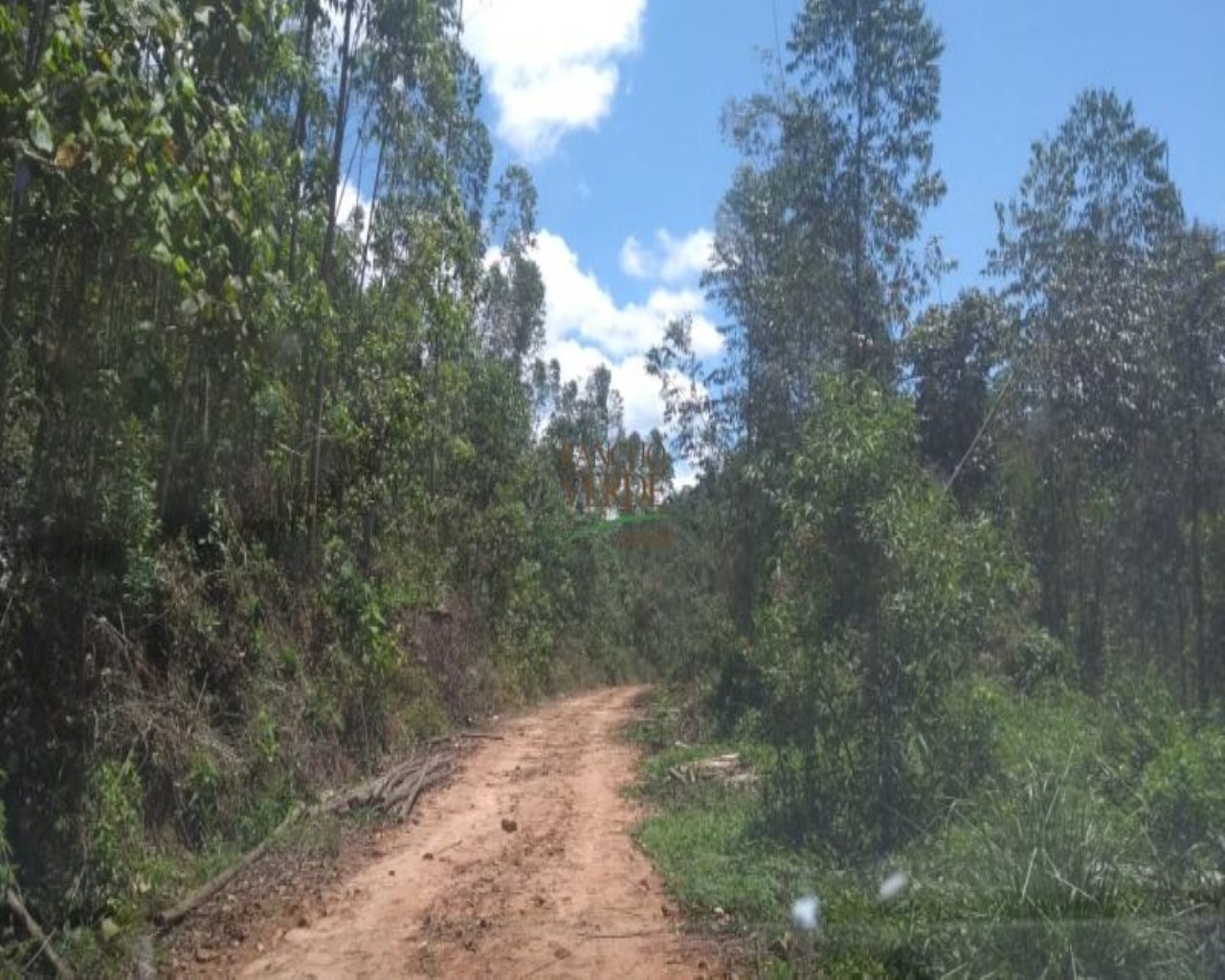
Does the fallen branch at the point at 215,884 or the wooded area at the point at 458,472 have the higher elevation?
the wooded area at the point at 458,472

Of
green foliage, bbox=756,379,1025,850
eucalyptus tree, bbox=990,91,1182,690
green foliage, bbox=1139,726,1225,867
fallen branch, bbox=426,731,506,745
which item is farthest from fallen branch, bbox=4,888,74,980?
eucalyptus tree, bbox=990,91,1182,690

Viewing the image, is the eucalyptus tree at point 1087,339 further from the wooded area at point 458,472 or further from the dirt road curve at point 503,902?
the dirt road curve at point 503,902

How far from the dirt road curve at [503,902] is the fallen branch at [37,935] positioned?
1.00 meters

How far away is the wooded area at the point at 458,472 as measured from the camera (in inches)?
309

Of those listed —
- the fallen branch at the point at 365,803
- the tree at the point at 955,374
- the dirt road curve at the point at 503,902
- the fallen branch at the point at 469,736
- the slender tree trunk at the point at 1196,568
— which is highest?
the tree at the point at 955,374

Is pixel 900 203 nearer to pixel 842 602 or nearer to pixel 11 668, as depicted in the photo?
pixel 842 602

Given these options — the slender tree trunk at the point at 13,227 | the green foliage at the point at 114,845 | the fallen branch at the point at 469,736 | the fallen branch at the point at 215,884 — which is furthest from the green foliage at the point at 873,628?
the fallen branch at the point at 469,736

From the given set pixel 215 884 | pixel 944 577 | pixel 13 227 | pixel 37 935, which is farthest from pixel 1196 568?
pixel 13 227

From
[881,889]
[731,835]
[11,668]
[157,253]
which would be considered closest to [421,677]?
[731,835]

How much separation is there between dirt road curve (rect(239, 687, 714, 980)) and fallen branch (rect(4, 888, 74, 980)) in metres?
1.00

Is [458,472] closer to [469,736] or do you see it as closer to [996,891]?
[469,736]

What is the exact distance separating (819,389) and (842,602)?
199cm

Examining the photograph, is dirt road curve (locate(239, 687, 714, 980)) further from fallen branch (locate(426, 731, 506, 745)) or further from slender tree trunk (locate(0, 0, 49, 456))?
slender tree trunk (locate(0, 0, 49, 456))

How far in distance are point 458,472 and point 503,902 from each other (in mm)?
17468
